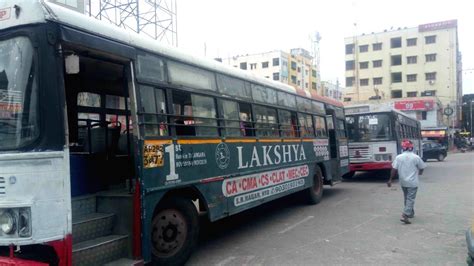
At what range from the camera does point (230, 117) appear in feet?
22.4

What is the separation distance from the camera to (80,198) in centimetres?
500

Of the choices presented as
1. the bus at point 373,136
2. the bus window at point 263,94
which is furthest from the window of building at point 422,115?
the bus window at point 263,94

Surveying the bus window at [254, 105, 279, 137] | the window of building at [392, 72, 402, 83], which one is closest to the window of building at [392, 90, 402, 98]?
the window of building at [392, 72, 402, 83]

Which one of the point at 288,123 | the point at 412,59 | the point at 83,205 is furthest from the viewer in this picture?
the point at 412,59

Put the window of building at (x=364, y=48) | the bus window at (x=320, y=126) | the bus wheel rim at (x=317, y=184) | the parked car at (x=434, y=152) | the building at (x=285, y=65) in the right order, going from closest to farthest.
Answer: the bus wheel rim at (x=317, y=184), the bus window at (x=320, y=126), the parked car at (x=434, y=152), the window of building at (x=364, y=48), the building at (x=285, y=65)

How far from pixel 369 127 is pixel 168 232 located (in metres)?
12.1

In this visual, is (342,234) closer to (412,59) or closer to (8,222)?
(8,222)

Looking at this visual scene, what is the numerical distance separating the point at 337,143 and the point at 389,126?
4335mm

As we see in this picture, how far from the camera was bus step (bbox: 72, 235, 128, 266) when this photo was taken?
4.14 m

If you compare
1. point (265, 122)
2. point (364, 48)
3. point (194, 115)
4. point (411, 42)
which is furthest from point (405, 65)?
point (194, 115)

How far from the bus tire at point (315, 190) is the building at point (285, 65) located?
66.3 m

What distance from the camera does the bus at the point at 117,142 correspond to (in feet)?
12.4

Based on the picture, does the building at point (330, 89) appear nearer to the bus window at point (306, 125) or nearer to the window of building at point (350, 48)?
the window of building at point (350, 48)

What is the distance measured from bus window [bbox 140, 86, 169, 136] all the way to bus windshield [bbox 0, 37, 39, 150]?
136 cm
